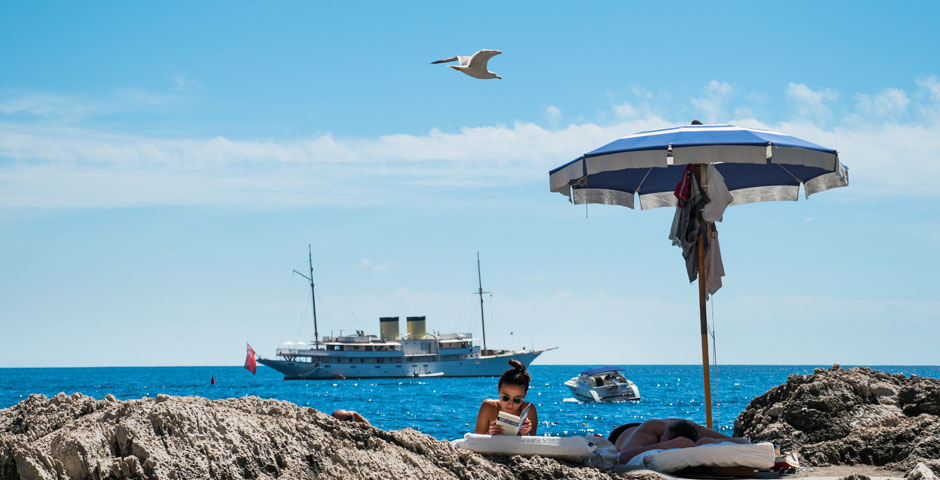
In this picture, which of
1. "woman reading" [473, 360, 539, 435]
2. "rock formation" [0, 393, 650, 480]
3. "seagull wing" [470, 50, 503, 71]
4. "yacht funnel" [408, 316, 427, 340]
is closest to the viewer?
"rock formation" [0, 393, 650, 480]

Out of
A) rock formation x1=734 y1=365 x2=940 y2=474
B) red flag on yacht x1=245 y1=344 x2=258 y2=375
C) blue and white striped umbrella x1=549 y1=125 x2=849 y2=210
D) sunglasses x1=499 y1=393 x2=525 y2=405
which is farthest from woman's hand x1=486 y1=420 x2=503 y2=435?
red flag on yacht x1=245 y1=344 x2=258 y2=375

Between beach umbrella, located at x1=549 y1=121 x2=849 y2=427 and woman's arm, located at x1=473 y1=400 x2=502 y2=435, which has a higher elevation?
beach umbrella, located at x1=549 y1=121 x2=849 y2=427

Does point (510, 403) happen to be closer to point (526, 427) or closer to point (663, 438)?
point (526, 427)

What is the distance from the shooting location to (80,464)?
365 centimetres

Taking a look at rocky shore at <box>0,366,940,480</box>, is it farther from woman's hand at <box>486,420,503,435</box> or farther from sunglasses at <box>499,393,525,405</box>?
sunglasses at <box>499,393,525,405</box>

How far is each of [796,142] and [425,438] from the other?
325 cm

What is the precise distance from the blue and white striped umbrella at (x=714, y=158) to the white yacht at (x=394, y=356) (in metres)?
65.2

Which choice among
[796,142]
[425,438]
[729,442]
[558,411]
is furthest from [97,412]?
[558,411]

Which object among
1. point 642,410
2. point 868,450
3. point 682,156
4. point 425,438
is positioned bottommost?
point 642,410

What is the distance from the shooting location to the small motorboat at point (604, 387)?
37.3 meters

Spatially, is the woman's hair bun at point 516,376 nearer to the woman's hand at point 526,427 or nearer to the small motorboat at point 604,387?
the woman's hand at point 526,427

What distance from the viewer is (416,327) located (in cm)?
7525

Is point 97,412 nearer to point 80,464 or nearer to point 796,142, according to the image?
point 80,464

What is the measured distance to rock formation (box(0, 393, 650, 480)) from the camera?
368 centimetres
